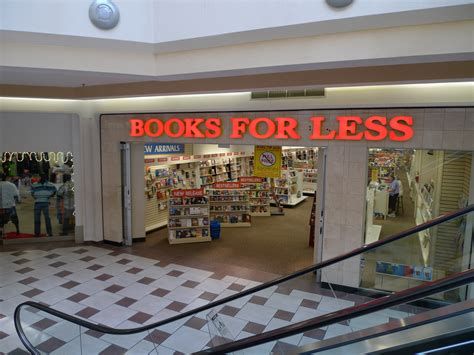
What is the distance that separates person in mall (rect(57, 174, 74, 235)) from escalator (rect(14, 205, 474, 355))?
165 inches

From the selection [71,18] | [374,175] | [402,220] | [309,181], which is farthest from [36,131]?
[309,181]

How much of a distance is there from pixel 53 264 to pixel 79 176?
8.11 ft

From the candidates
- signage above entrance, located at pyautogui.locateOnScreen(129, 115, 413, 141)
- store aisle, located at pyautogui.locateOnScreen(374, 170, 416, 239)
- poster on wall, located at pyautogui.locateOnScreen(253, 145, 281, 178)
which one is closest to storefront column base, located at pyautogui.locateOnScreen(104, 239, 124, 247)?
signage above entrance, located at pyautogui.locateOnScreen(129, 115, 413, 141)

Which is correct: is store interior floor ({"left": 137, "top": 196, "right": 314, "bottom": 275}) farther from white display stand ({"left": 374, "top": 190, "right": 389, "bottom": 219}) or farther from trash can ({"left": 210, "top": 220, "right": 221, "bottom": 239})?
white display stand ({"left": 374, "top": 190, "right": 389, "bottom": 219})

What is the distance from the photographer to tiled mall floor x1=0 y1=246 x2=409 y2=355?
5.36m

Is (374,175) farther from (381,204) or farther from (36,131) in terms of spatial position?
(36,131)

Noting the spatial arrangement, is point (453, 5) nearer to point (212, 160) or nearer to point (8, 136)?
point (8, 136)

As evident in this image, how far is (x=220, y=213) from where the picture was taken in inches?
476

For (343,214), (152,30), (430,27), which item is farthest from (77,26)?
(343,214)

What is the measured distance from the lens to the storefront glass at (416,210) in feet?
20.4

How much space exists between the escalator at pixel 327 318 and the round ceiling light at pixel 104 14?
382 cm

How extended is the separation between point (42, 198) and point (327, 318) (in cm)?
996

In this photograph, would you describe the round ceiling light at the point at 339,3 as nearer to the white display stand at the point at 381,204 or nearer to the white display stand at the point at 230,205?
the white display stand at the point at 381,204

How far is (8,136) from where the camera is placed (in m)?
9.20
